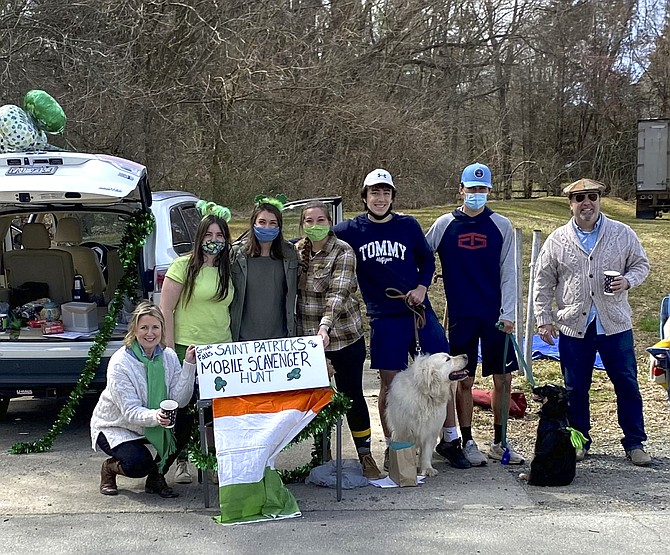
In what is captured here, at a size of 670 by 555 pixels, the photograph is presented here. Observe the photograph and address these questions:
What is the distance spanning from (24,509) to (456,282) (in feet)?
9.97

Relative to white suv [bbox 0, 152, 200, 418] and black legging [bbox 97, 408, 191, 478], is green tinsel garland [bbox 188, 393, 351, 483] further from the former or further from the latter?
white suv [bbox 0, 152, 200, 418]

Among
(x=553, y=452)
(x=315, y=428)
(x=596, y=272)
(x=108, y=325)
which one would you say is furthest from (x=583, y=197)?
(x=108, y=325)

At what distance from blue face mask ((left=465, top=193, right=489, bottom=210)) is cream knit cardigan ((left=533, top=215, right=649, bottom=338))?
2.02 feet

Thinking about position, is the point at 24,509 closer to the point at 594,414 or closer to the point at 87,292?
the point at 87,292

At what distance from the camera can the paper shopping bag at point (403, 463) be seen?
17.0 feet

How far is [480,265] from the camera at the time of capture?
18.4 feet

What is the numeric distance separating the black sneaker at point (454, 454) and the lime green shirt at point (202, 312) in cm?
167

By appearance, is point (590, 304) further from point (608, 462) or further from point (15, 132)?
point (15, 132)

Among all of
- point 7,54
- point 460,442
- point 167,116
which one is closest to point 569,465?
point 460,442

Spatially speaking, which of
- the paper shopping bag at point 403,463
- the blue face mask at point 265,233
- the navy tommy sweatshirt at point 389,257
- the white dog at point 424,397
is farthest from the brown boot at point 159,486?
the navy tommy sweatshirt at point 389,257

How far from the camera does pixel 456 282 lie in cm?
566

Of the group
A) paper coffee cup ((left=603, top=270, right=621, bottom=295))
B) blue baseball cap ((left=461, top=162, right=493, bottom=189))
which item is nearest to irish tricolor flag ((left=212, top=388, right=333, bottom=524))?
blue baseball cap ((left=461, top=162, right=493, bottom=189))

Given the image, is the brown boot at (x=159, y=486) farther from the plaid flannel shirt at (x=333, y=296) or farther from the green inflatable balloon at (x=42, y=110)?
the green inflatable balloon at (x=42, y=110)

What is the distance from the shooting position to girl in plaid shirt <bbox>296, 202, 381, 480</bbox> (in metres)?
5.13
